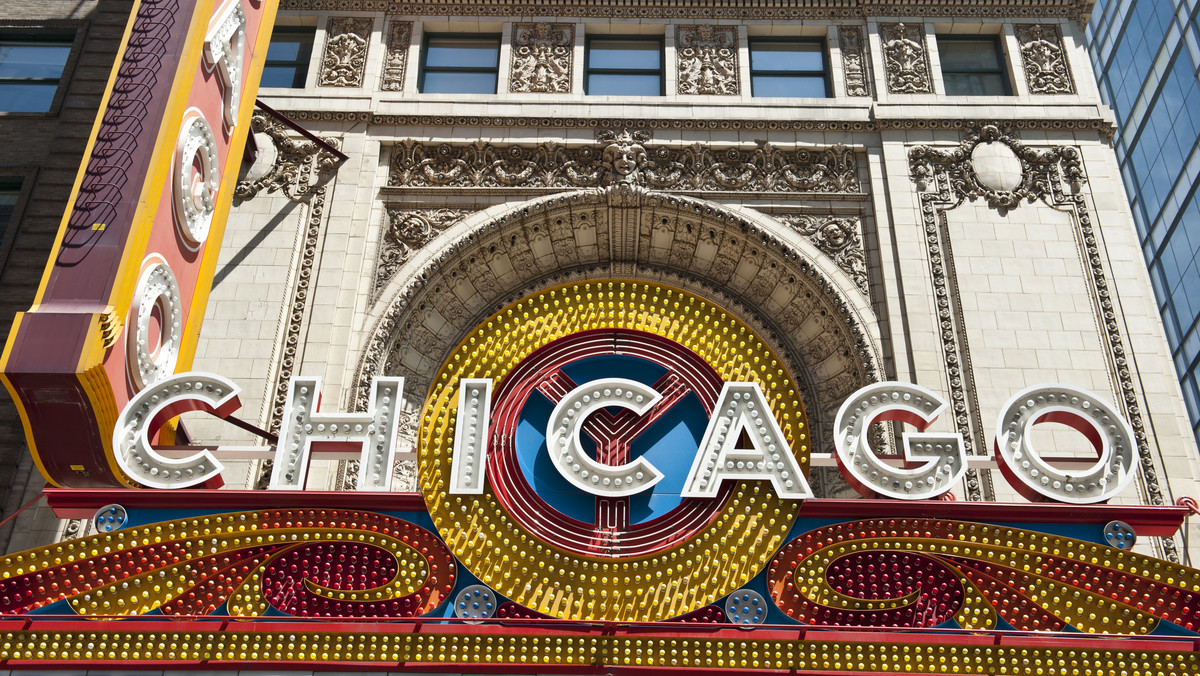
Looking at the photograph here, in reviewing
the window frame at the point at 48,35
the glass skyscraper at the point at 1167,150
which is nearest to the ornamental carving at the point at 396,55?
the window frame at the point at 48,35

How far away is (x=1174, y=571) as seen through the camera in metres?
10.4

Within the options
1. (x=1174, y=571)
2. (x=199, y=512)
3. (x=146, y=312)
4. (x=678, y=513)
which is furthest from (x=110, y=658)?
(x=1174, y=571)

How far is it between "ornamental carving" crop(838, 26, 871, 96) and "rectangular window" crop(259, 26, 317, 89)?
1027cm

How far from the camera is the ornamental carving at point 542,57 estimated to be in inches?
762

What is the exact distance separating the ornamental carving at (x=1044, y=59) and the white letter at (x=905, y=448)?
10127 mm

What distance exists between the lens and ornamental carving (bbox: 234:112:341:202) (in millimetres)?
17906

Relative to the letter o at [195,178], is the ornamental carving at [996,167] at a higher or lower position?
higher

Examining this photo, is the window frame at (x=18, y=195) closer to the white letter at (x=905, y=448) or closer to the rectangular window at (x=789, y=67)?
the rectangular window at (x=789, y=67)

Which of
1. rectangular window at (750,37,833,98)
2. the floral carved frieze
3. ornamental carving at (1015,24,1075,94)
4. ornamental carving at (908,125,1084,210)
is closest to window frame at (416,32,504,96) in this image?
the floral carved frieze

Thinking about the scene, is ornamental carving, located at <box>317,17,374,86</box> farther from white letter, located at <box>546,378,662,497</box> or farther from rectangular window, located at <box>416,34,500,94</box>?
white letter, located at <box>546,378,662,497</box>

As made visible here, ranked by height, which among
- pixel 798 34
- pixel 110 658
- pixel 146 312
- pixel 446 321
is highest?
pixel 798 34

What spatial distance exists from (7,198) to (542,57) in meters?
9.84

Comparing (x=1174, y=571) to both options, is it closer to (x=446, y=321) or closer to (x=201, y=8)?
(x=446, y=321)

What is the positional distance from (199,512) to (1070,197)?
1475 cm
